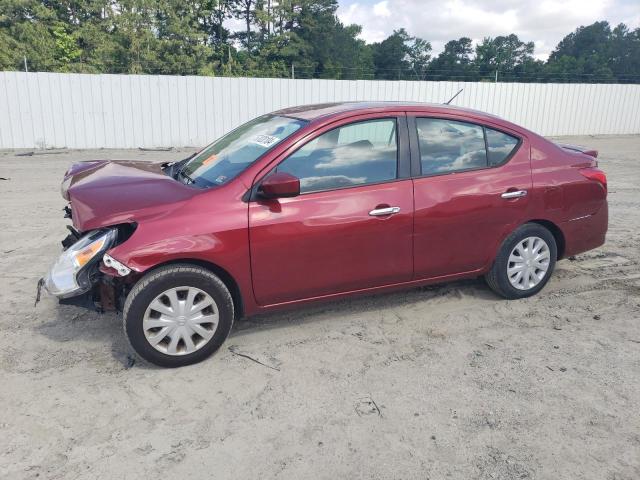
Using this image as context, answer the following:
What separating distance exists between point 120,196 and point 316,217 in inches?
52.4

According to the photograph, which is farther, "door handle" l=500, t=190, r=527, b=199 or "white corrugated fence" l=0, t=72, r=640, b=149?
"white corrugated fence" l=0, t=72, r=640, b=149

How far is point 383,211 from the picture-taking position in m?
3.97

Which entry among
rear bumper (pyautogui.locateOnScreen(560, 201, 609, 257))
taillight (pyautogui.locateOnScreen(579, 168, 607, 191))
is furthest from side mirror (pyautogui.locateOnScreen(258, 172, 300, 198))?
taillight (pyautogui.locateOnScreen(579, 168, 607, 191))

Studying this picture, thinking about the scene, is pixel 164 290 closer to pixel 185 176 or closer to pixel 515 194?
pixel 185 176

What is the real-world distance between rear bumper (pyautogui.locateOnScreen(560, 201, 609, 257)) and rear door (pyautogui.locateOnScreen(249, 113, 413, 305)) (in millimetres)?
1605

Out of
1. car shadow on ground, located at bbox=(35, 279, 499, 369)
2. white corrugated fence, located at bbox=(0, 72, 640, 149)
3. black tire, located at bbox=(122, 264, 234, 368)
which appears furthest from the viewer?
white corrugated fence, located at bbox=(0, 72, 640, 149)

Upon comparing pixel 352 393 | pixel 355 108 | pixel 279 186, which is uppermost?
pixel 355 108

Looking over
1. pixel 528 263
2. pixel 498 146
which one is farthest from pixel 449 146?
pixel 528 263

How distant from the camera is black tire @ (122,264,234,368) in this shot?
342cm

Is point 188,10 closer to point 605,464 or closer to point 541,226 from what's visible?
point 541,226

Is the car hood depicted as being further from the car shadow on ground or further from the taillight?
the taillight

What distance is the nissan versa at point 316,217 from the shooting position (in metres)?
3.51

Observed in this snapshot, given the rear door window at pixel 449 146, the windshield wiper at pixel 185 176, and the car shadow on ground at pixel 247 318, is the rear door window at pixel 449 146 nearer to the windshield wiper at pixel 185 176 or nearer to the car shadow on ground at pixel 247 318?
the car shadow on ground at pixel 247 318

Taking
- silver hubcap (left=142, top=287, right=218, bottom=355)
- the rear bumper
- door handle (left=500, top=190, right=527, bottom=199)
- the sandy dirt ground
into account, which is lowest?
the sandy dirt ground
